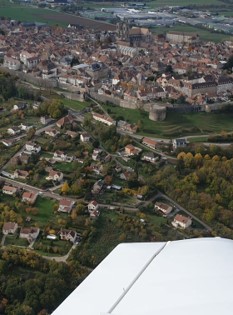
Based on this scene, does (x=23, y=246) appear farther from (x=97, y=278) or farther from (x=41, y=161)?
(x=97, y=278)

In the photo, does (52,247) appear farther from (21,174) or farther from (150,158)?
(150,158)

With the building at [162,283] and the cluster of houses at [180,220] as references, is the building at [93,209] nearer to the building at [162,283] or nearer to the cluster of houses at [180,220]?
the cluster of houses at [180,220]

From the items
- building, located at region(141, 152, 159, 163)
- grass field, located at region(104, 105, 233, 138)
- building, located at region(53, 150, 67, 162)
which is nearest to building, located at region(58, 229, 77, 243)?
building, located at region(53, 150, 67, 162)

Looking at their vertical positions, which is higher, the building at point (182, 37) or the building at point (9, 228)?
the building at point (182, 37)

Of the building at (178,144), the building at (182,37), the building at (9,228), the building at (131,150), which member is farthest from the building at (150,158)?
the building at (182,37)

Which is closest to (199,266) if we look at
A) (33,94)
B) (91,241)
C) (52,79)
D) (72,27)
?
(91,241)

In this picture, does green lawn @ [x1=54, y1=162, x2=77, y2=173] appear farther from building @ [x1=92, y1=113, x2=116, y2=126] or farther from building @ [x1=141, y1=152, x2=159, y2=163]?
building @ [x1=92, y1=113, x2=116, y2=126]
